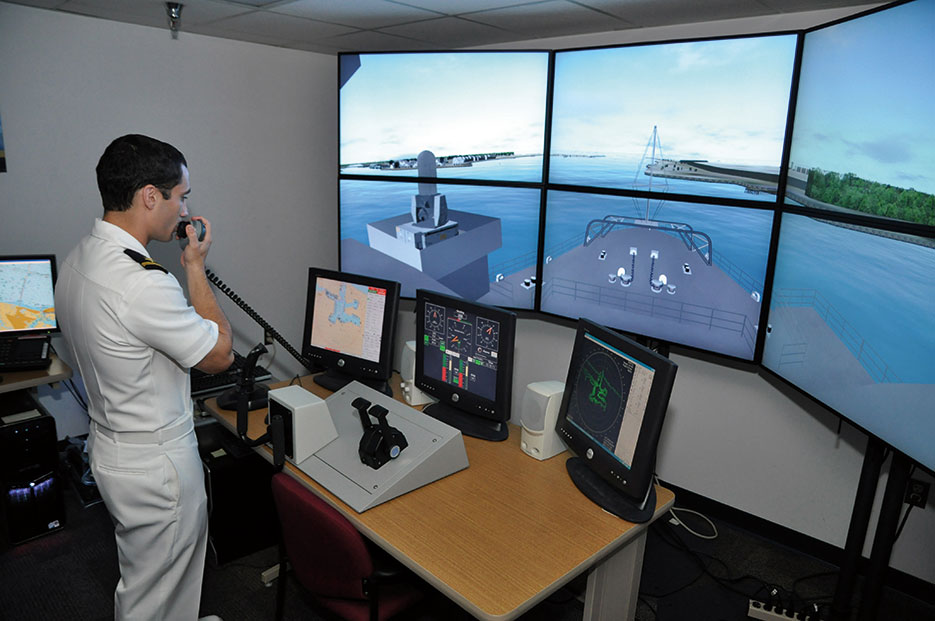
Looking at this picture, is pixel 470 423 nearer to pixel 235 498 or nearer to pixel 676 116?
pixel 235 498

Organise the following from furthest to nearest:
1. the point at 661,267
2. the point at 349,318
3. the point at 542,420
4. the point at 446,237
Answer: the point at 446,237 → the point at 661,267 → the point at 349,318 → the point at 542,420

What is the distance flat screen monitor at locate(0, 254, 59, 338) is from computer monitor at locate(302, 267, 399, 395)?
1.29 metres

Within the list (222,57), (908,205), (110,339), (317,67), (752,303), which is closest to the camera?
(110,339)

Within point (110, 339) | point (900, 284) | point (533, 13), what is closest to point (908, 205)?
point (900, 284)

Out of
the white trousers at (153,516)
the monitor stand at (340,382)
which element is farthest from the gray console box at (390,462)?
the monitor stand at (340,382)

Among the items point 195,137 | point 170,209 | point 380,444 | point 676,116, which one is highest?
point 676,116

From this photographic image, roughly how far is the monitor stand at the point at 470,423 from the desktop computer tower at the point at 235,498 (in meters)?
0.83

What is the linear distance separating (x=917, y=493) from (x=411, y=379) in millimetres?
1814

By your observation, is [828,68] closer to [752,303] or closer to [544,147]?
[752,303]

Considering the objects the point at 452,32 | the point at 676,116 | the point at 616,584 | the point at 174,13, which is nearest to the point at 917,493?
the point at 616,584

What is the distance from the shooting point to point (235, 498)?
8.81 ft

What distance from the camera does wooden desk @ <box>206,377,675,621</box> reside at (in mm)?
1531

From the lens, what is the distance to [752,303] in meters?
2.62

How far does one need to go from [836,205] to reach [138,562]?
2.53 m
